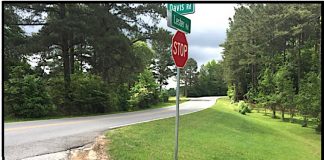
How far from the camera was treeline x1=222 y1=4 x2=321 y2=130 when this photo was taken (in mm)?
4402

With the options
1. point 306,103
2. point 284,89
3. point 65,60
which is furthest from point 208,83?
point 306,103

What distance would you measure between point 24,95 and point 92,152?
1391 mm

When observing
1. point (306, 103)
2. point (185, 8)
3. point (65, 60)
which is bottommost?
point (306, 103)

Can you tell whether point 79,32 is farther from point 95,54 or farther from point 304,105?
point 304,105

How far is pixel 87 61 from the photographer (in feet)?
12.8

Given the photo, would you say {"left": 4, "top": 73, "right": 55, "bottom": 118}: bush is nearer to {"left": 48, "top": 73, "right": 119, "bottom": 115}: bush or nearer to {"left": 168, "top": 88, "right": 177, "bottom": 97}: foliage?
{"left": 48, "top": 73, "right": 119, "bottom": 115}: bush

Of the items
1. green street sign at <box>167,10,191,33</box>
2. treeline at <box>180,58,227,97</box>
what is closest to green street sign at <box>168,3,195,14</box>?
green street sign at <box>167,10,191,33</box>

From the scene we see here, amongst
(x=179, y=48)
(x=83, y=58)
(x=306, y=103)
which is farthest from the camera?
(x=306, y=103)

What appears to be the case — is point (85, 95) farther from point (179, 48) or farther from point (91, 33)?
point (179, 48)


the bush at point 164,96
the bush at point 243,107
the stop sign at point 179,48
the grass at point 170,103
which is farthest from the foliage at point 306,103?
the stop sign at point 179,48

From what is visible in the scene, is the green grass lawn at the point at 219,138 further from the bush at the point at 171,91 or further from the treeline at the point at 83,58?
the treeline at the point at 83,58

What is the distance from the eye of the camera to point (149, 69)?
14.1ft

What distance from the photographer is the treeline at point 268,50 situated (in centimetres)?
440

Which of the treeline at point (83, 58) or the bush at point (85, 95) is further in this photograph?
the bush at point (85, 95)
